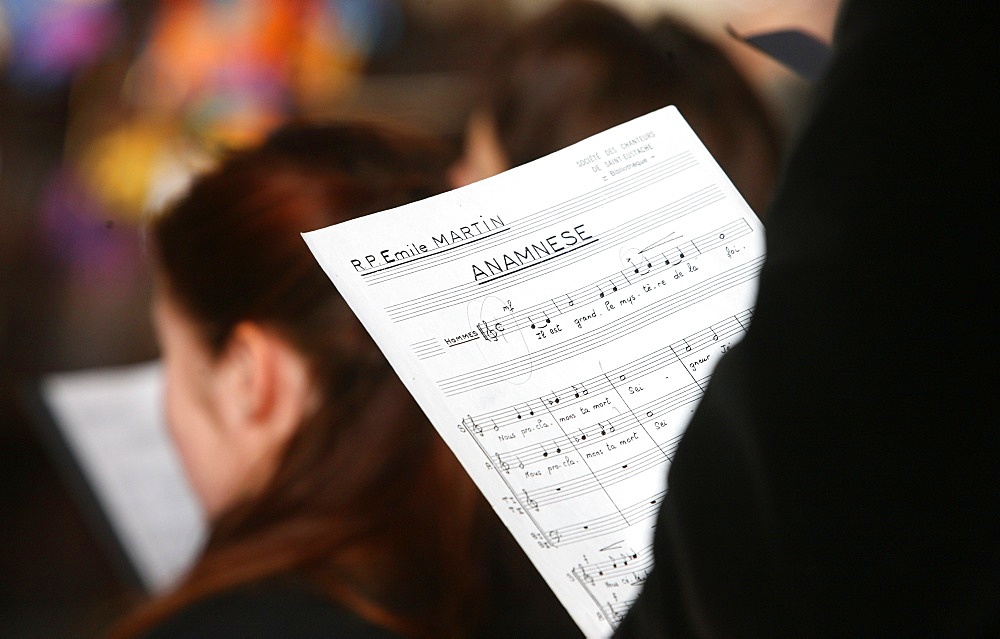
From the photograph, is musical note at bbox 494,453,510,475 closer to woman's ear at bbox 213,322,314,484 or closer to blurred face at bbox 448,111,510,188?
woman's ear at bbox 213,322,314,484

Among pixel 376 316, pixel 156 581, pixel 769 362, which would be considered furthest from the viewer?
pixel 156 581

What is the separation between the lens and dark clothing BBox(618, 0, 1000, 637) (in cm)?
32

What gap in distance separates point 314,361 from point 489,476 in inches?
19.0

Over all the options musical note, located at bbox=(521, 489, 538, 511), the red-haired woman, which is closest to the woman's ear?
the red-haired woman

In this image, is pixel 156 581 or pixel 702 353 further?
pixel 156 581

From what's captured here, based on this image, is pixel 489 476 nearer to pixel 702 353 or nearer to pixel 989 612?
pixel 702 353

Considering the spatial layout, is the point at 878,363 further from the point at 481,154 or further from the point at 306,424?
the point at 481,154

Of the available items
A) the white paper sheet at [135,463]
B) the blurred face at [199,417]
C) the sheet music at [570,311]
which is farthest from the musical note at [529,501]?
the white paper sheet at [135,463]

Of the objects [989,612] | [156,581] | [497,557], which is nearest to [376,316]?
[989,612]

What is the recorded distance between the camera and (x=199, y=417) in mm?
1059

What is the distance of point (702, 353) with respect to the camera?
48 centimetres

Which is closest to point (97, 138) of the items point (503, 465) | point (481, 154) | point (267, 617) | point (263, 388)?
point (481, 154)

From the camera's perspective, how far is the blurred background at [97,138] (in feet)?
6.47

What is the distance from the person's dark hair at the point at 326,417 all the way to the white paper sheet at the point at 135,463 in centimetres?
30
